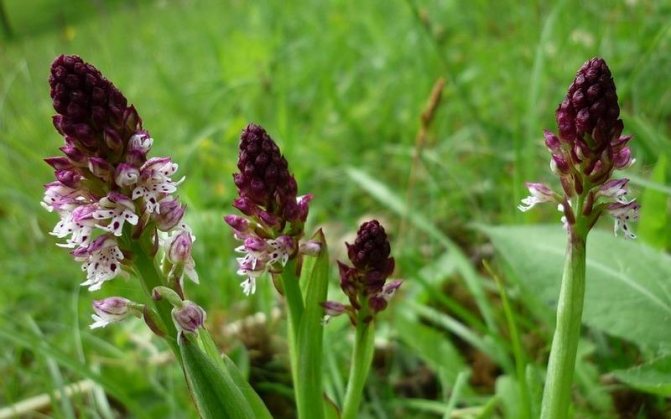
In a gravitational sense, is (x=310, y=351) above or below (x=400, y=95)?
below

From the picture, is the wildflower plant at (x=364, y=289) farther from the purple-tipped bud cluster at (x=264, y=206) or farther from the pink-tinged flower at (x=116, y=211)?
the pink-tinged flower at (x=116, y=211)

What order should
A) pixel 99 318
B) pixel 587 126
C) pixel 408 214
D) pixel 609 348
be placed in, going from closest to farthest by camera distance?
pixel 587 126
pixel 99 318
pixel 609 348
pixel 408 214

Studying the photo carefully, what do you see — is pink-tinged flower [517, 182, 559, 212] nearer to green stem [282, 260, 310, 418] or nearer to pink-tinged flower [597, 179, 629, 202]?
pink-tinged flower [597, 179, 629, 202]

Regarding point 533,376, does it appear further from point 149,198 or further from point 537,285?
point 149,198

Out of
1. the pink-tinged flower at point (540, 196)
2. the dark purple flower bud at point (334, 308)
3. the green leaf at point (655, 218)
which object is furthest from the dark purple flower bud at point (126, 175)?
the green leaf at point (655, 218)

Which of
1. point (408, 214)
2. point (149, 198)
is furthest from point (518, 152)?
point (149, 198)

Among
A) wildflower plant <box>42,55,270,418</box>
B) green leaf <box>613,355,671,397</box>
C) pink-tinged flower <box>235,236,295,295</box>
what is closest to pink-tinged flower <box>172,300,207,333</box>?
wildflower plant <box>42,55,270,418</box>
